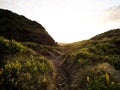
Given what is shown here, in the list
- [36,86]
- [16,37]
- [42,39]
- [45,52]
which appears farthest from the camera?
[42,39]

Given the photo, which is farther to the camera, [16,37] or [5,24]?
[5,24]

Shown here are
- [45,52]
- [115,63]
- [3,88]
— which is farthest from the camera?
[45,52]

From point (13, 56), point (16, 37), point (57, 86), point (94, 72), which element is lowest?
point (57, 86)

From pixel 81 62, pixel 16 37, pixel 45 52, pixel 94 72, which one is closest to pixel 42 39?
pixel 16 37

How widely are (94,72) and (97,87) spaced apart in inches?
120

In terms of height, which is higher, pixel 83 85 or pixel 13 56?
pixel 13 56

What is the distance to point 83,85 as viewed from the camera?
50.0 ft

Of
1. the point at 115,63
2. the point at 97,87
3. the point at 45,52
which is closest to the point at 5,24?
the point at 45,52

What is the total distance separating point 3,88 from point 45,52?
2423cm

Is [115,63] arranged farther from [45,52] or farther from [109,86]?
[45,52]

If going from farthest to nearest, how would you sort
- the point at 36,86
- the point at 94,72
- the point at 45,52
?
the point at 45,52
the point at 94,72
the point at 36,86

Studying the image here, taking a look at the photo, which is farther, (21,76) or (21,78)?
(21,76)

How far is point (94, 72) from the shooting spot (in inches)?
644

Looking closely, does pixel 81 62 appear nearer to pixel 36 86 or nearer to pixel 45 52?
pixel 36 86
